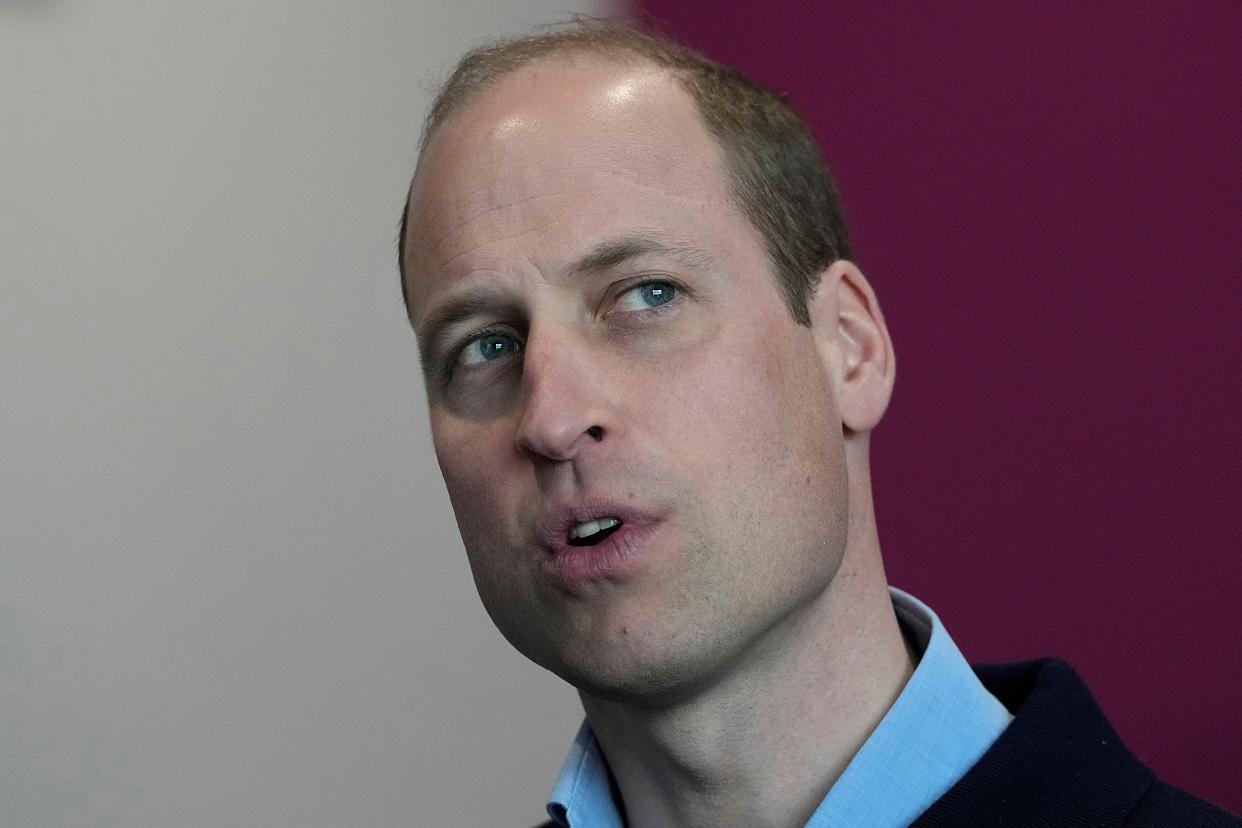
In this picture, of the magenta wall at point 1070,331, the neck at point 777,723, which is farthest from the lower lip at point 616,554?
the magenta wall at point 1070,331

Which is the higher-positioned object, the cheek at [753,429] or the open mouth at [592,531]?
the cheek at [753,429]

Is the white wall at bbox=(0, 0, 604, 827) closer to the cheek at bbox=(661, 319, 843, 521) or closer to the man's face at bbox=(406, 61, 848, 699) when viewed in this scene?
the man's face at bbox=(406, 61, 848, 699)

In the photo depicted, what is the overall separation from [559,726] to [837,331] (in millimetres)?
1283

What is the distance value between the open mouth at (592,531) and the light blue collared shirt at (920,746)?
0.25 metres

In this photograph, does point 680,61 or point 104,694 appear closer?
point 680,61

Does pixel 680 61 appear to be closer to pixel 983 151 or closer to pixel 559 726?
pixel 983 151

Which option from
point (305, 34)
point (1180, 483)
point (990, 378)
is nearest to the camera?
point (1180, 483)

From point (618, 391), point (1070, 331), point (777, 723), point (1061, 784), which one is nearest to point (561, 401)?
point (618, 391)

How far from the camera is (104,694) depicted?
2.04m

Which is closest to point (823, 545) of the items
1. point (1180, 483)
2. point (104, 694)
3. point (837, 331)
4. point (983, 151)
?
point (837, 331)

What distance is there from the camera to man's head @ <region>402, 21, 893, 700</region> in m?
1.19

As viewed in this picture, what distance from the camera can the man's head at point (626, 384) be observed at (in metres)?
1.19

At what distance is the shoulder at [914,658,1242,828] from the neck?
11 centimetres

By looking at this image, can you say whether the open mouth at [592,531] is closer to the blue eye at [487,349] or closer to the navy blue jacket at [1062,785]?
the blue eye at [487,349]
